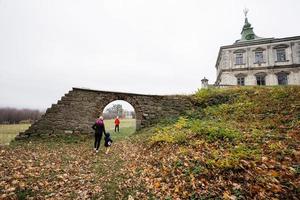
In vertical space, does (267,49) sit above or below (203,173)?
above

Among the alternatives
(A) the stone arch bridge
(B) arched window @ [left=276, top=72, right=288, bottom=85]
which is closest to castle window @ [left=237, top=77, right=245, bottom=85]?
(B) arched window @ [left=276, top=72, right=288, bottom=85]

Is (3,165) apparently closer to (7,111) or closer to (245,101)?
(245,101)

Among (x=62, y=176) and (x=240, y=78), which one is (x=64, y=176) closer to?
(x=62, y=176)

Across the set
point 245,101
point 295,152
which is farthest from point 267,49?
point 295,152

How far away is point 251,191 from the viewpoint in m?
3.97

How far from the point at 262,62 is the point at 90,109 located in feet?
94.7

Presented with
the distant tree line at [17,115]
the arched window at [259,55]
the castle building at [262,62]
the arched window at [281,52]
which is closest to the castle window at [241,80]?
the castle building at [262,62]

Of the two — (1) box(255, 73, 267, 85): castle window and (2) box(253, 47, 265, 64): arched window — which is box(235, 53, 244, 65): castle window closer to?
(2) box(253, 47, 265, 64): arched window

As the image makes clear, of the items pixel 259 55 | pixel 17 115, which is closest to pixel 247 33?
pixel 259 55

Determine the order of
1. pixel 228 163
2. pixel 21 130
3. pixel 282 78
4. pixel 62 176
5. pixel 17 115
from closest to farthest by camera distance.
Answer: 1. pixel 228 163
2. pixel 62 176
3. pixel 21 130
4. pixel 282 78
5. pixel 17 115

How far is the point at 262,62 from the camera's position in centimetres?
2966

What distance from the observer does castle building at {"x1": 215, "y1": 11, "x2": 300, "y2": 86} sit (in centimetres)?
2817

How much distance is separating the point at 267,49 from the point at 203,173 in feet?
105

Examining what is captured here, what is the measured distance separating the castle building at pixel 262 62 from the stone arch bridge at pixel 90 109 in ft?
56.1
